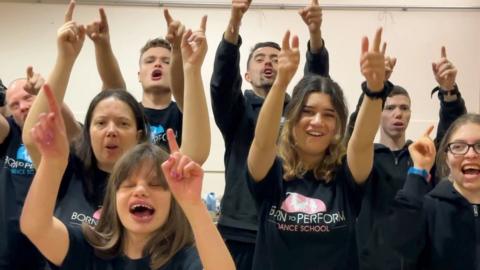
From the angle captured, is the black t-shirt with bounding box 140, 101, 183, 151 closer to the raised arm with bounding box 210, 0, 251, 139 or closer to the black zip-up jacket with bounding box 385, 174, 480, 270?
the raised arm with bounding box 210, 0, 251, 139

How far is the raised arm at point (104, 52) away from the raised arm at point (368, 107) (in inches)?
51.5

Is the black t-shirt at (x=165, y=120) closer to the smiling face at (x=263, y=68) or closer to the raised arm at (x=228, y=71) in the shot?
the raised arm at (x=228, y=71)

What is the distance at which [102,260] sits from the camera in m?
1.74

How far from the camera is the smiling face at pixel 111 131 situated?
223 cm

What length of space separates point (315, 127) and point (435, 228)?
62 centimetres

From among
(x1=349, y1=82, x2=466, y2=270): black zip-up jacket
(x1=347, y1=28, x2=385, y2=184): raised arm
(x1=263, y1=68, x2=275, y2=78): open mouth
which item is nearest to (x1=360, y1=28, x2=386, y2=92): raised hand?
(x1=347, y1=28, x2=385, y2=184): raised arm

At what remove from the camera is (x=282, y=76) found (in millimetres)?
2082

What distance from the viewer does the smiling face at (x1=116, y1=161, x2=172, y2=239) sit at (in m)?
1.74

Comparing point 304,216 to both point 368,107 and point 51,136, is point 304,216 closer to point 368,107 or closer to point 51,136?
point 368,107

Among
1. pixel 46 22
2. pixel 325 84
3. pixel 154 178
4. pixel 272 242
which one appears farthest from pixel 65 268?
pixel 46 22

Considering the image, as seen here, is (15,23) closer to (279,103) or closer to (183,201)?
(279,103)

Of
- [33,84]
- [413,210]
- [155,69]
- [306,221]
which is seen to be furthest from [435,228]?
[33,84]

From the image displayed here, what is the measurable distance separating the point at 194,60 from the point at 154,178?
1.89 ft

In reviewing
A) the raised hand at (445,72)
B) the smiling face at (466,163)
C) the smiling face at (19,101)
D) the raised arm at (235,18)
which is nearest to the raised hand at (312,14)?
the raised arm at (235,18)
